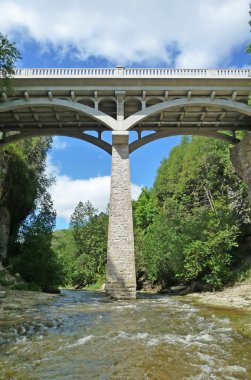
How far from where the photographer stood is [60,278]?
23500 mm

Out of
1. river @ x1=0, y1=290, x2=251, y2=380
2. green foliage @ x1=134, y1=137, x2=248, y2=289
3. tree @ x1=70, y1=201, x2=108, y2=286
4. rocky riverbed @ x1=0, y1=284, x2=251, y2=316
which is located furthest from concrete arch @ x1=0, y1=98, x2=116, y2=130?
tree @ x1=70, y1=201, x2=108, y2=286

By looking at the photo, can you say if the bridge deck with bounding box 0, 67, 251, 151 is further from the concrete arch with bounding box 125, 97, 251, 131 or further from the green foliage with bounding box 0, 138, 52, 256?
the green foliage with bounding box 0, 138, 52, 256

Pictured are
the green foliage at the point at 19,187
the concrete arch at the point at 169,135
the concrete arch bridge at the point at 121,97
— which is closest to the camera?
the concrete arch bridge at the point at 121,97

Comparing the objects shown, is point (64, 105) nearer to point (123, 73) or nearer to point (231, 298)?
point (123, 73)

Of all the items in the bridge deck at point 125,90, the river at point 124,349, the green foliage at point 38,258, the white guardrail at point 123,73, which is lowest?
the river at point 124,349

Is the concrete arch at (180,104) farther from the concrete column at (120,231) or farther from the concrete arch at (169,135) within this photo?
the concrete arch at (169,135)

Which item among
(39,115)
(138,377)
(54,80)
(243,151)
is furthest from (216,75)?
(138,377)

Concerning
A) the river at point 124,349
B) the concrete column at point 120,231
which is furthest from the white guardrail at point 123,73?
the river at point 124,349

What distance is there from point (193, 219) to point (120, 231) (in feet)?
25.6

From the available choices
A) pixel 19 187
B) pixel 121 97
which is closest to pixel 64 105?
pixel 121 97

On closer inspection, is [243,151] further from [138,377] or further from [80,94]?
[138,377]

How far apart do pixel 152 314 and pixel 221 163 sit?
85.6ft

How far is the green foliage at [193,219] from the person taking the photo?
65.7 ft

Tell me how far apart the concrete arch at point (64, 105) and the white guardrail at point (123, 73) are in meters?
1.30
